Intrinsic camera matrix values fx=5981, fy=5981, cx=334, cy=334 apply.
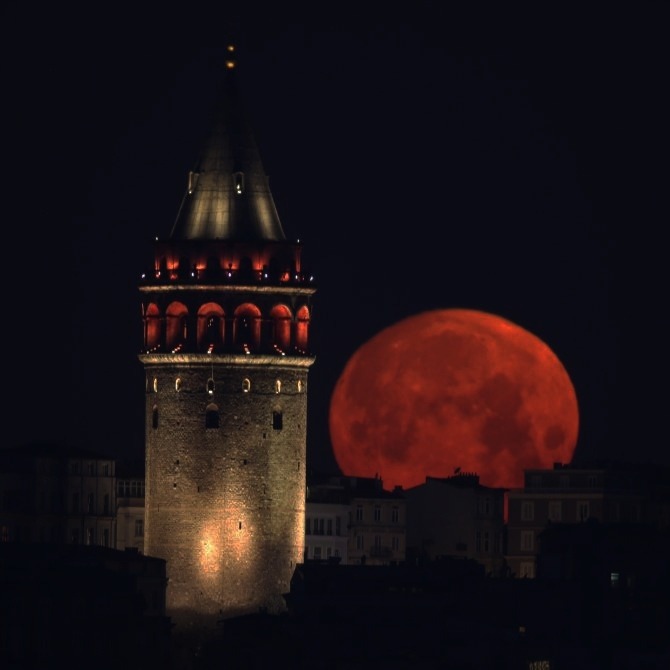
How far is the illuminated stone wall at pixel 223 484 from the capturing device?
182 meters

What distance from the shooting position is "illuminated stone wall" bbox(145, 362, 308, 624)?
182 metres

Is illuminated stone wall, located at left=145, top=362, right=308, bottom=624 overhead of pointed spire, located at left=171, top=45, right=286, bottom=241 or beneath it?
beneath

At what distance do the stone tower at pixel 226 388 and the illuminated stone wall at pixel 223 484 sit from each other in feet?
0.10

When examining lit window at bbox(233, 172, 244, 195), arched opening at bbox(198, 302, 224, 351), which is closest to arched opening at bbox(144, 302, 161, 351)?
arched opening at bbox(198, 302, 224, 351)

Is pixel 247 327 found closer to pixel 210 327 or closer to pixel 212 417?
pixel 210 327

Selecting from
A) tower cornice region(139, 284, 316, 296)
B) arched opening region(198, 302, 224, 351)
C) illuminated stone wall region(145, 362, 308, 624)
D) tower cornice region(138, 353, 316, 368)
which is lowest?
illuminated stone wall region(145, 362, 308, 624)

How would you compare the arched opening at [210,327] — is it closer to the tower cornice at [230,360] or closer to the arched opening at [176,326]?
the tower cornice at [230,360]

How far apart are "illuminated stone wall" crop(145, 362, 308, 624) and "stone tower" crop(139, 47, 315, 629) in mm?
31

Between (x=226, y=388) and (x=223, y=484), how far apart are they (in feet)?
9.71

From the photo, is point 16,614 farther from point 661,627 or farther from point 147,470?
point 661,627

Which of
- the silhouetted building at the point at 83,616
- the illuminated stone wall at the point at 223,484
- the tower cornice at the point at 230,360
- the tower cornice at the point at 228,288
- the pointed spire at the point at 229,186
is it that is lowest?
the silhouetted building at the point at 83,616

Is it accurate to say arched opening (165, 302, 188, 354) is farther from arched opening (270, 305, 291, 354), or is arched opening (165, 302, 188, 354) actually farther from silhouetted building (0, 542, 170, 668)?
silhouetted building (0, 542, 170, 668)

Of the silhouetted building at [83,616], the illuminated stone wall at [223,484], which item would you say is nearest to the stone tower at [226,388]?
the illuminated stone wall at [223,484]

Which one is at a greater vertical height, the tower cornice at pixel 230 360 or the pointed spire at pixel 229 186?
the pointed spire at pixel 229 186
